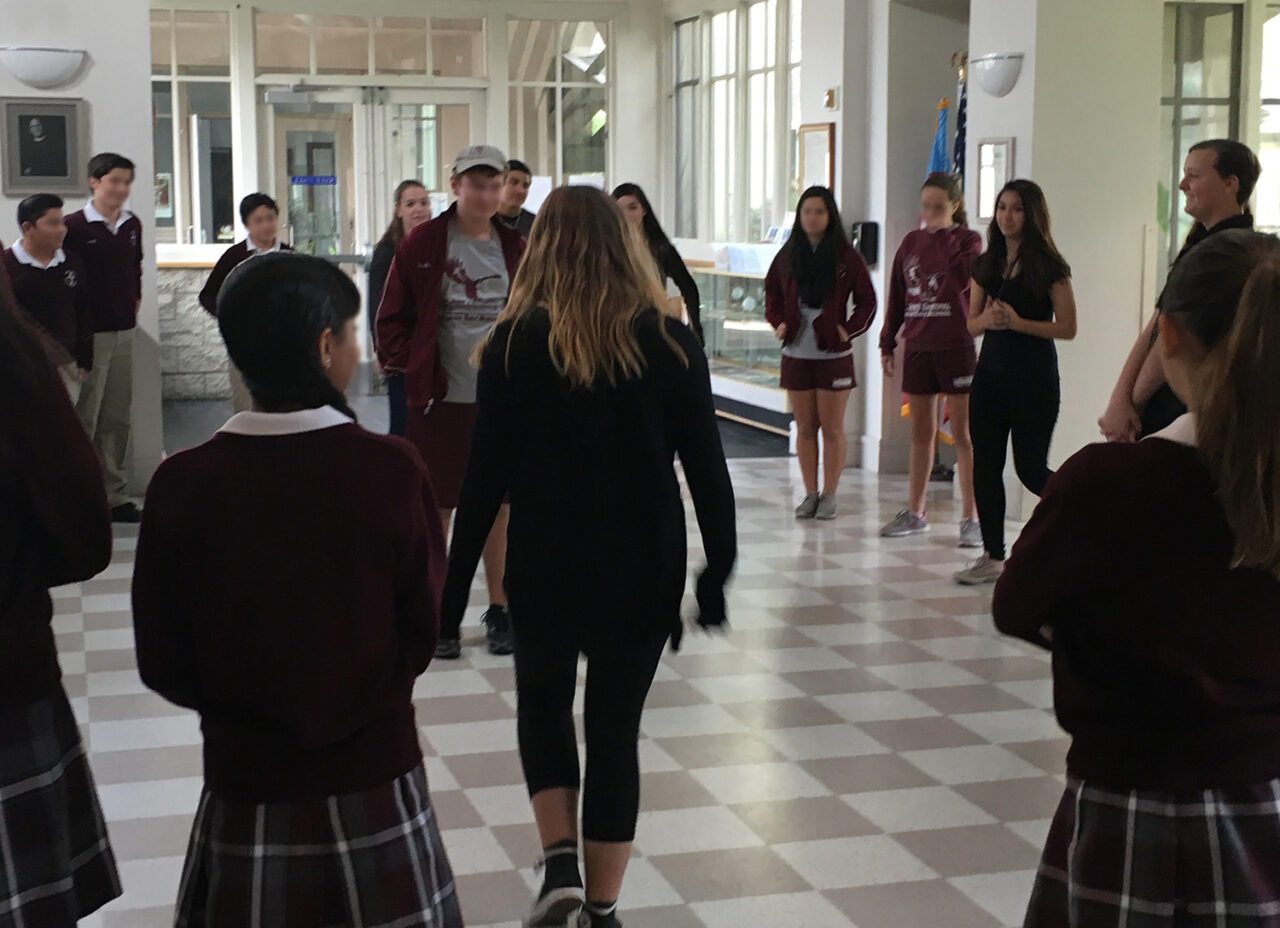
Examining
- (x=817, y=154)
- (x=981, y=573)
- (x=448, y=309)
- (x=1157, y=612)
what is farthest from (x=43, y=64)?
(x=1157, y=612)

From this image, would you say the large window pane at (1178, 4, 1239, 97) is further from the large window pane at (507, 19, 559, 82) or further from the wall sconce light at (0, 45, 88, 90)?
the large window pane at (507, 19, 559, 82)

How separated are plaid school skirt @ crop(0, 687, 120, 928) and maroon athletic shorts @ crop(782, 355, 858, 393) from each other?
230 inches

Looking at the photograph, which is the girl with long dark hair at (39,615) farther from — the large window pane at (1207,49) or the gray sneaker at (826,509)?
the large window pane at (1207,49)

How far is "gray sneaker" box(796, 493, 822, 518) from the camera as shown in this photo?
8.10 m

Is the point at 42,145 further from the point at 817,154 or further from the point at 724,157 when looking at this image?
the point at 724,157

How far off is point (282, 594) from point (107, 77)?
7104 millimetres

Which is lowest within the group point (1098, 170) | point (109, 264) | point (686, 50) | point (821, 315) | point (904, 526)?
point (904, 526)

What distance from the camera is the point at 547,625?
2.97 m

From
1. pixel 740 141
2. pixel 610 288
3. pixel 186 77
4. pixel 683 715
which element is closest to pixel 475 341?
pixel 683 715

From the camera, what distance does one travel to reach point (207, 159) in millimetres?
14242

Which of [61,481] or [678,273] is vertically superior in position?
[678,273]

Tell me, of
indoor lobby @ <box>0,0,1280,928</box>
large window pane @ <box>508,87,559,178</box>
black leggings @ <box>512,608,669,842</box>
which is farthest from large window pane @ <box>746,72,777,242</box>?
black leggings @ <box>512,608,669,842</box>

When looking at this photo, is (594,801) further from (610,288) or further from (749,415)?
(749,415)

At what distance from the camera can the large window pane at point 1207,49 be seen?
9.11m
